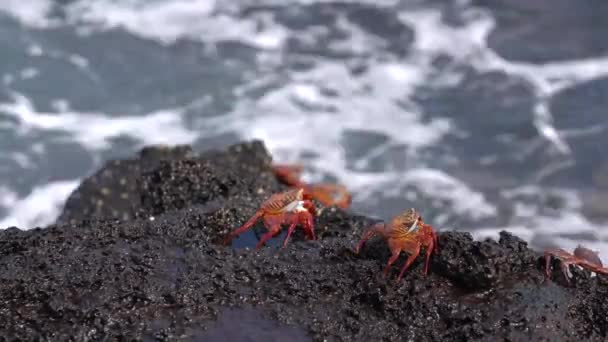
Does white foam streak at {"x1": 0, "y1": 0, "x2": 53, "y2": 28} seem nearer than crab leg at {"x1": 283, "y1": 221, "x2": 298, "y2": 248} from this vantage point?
No

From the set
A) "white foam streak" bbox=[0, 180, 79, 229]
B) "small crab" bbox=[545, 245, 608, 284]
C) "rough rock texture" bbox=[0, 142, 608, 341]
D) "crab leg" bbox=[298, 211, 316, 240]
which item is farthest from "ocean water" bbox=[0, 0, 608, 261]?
"rough rock texture" bbox=[0, 142, 608, 341]

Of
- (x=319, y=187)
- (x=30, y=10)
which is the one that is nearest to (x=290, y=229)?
(x=319, y=187)

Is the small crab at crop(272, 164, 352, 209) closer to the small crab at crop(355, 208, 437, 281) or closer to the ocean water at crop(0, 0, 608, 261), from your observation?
the ocean water at crop(0, 0, 608, 261)

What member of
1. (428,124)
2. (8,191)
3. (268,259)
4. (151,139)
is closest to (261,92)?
(151,139)

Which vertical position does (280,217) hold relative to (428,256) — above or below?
above

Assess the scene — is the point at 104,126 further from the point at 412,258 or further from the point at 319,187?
the point at 412,258

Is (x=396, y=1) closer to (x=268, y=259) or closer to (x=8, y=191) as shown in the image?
(x=8, y=191)

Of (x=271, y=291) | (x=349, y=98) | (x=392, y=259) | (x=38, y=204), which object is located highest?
(x=349, y=98)
